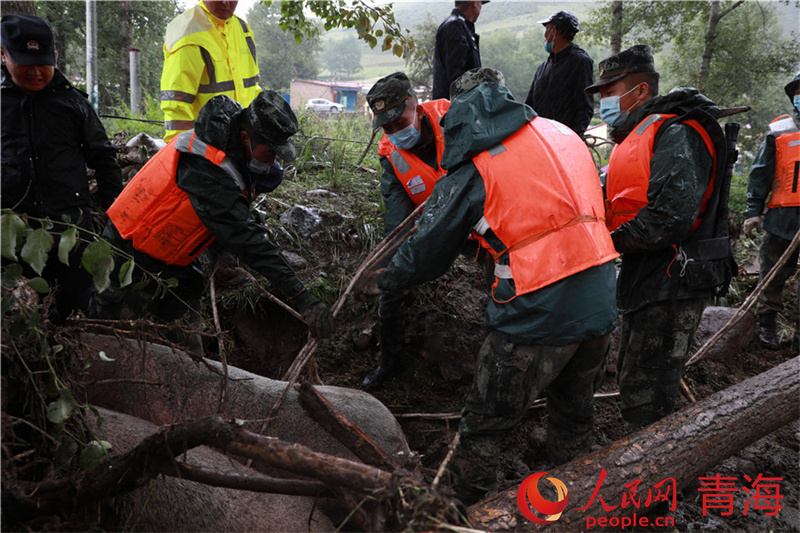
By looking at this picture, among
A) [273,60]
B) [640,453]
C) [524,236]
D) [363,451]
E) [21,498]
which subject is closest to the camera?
[21,498]

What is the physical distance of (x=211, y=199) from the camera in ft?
7.80

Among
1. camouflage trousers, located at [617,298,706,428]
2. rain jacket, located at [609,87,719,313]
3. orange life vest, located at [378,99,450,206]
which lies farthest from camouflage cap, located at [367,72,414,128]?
camouflage trousers, located at [617,298,706,428]

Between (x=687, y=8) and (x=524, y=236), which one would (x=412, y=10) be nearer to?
(x=687, y=8)

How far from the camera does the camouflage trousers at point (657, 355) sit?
8.53 feet

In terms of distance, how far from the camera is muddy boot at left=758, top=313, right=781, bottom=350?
484 centimetres

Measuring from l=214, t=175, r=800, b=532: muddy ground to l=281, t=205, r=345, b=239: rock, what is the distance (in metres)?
0.09

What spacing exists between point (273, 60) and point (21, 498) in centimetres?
6985

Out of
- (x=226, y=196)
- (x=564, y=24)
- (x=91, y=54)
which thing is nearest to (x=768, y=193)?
(x=564, y=24)

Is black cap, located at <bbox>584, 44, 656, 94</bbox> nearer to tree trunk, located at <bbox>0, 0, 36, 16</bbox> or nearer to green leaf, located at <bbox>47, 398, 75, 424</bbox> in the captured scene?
green leaf, located at <bbox>47, 398, 75, 424</bbox>

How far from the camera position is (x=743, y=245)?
7070 mm

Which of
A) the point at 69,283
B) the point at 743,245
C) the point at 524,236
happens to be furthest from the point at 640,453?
the point at 743,245

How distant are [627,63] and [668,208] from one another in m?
0.93

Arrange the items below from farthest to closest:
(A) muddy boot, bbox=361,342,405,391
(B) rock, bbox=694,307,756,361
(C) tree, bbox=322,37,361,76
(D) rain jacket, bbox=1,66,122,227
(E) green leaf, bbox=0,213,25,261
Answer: (C) tree, bbox=322,37,361,76
(B) rock, bbox=694,307,756,361
(A) muddy boot, bbox=361,342,405,391
(D) rain jacket, bbox=1,66,122,227
(E) green leaf, bbox=0,213,25,261

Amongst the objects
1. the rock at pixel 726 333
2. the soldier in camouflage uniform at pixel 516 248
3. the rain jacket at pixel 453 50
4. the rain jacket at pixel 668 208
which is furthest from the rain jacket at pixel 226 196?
the rock at pixel 726 333
